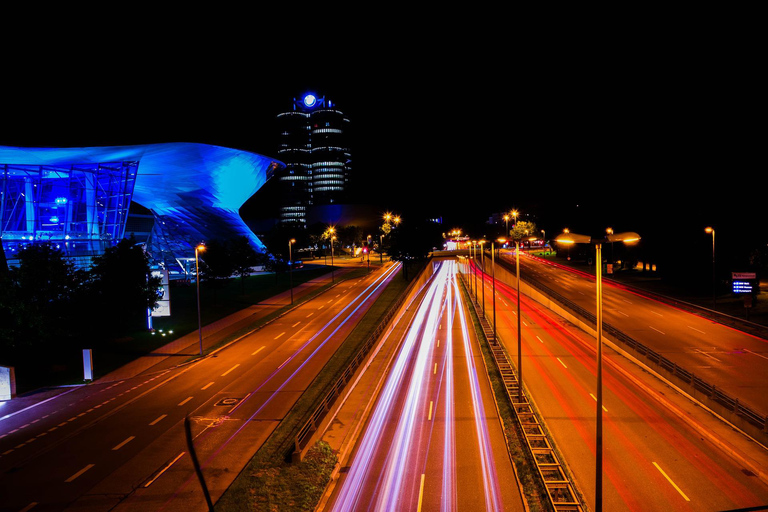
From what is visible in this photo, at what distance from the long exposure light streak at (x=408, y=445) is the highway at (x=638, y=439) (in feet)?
8.96

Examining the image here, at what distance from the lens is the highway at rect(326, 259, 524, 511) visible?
12.3 m

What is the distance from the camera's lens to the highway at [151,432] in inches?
494

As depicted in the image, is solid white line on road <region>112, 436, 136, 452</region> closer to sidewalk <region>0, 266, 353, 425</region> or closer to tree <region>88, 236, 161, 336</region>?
sidewalk <region>0, 266, 353, 425</region>

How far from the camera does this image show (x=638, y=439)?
627 inches

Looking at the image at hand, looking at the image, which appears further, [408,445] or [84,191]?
[84,191]

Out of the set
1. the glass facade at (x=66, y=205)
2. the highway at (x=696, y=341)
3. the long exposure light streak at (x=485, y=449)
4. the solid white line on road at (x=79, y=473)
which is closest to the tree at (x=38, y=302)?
the solid white line on road at (x=79, y=473)

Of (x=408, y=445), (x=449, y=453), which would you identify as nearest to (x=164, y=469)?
(x=408, y=445)

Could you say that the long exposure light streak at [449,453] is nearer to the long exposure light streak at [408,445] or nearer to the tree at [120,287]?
the long exposure light streak at [408,445]

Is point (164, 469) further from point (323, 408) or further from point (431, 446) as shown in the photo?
point (431, 446)

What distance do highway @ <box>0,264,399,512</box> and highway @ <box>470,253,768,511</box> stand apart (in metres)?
11.1

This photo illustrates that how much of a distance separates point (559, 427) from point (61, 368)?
90.6 ft

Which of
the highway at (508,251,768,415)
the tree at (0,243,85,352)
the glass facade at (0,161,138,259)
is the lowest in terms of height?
the highway at (508,251,768,415)

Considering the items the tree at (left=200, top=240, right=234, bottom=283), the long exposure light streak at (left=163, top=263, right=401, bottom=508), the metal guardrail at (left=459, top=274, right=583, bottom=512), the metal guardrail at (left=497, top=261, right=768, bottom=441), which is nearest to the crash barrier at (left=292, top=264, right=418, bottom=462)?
the long exposure light streak at (left=163, top=263, right=401, bottom=508)

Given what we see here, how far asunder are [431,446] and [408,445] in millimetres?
795
